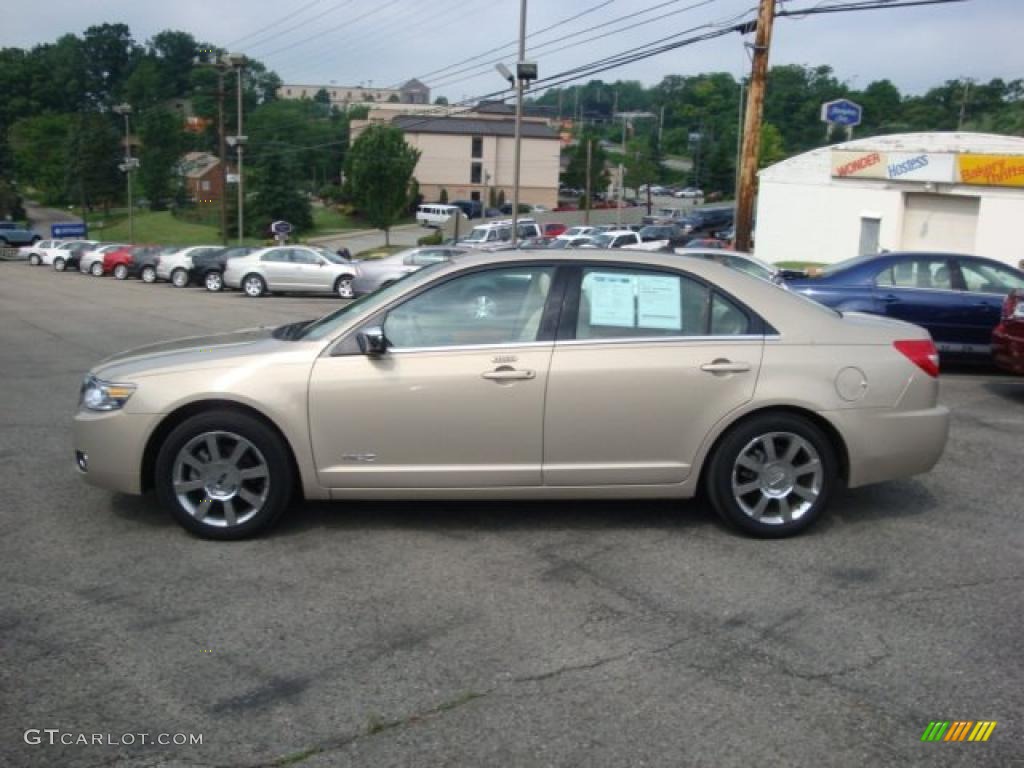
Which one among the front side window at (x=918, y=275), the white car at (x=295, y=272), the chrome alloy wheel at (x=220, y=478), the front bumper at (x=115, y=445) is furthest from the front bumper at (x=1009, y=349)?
the white car at (x=295, y=272)

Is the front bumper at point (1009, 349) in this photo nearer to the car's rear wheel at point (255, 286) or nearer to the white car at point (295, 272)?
the white car at point (295, 272)

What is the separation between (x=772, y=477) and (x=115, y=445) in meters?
3.61

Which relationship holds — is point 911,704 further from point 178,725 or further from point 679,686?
point 178,725

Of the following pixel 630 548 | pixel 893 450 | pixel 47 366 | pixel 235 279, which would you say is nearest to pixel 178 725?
pixel 630 548

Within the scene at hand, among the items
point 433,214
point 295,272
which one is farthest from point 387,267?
point 433,214

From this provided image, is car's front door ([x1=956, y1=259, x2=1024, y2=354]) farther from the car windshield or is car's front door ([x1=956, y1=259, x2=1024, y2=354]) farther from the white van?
the white van

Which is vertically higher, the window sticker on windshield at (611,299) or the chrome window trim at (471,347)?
the window sticker on windshield at (611,299)

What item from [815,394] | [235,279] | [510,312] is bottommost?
[235,279]

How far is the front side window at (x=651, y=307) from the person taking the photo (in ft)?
18.8

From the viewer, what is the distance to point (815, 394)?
5656 millimetres

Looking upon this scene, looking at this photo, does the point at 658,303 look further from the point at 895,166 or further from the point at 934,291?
the point at 895,166

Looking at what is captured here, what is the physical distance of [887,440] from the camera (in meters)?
5.77

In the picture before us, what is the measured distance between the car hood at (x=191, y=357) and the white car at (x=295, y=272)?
2246cm

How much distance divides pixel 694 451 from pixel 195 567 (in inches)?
106
